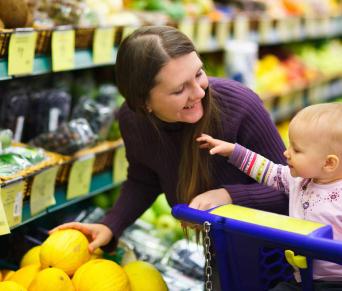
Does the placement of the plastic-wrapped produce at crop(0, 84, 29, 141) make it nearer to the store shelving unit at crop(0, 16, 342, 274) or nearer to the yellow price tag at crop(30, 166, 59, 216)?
the store shelving unit at crop(0, 16, 342, 274)

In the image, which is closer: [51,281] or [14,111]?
[51,281]

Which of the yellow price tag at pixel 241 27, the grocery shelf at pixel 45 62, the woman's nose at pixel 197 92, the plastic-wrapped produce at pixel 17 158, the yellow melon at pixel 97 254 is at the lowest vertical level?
the yellow melon at pixel 97 254

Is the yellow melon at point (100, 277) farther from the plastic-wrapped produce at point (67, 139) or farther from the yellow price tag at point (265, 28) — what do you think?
the yellow price tag at point (265, 28)

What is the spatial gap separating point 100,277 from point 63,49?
2.86 ft

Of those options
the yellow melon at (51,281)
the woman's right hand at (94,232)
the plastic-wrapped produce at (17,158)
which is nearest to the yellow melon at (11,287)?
the yellow melon at (51,281)

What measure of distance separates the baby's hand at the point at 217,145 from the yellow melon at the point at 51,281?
0.51 m

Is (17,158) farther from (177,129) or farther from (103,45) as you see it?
(103,45)

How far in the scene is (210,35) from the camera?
327 cm

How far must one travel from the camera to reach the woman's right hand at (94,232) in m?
1.77

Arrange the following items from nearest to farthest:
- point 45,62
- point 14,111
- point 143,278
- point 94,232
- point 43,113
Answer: point 143,278 < point 94,232 < point 45,62 < point 14,111 < point 43,113

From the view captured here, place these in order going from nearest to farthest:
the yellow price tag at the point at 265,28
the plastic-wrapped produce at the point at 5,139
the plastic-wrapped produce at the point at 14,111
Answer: the plastic-wrapped produce at the point at 5,139 → the plastic-wrapped produce at the point at 14,111 → the yellow price tag at the point at 265,28

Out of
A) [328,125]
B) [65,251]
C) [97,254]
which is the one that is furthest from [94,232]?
[328,125]

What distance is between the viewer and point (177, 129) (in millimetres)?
1763

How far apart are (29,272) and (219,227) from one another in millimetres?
628
